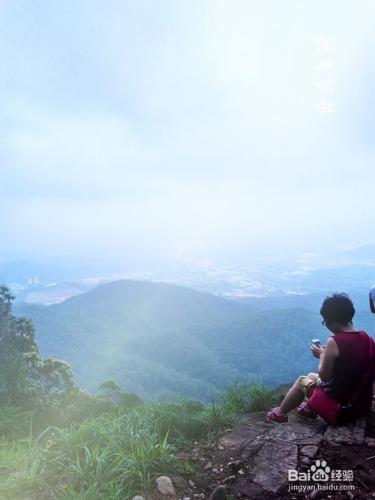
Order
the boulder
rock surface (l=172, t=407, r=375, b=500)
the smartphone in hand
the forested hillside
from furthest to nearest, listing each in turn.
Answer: the forested hillside < the smartphone in hand < the boulder < rock surface (l=172, t=407, r=375, b=500)

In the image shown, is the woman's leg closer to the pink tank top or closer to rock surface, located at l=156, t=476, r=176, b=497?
the pink tank top

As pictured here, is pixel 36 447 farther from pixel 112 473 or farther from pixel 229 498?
pixel 229 498

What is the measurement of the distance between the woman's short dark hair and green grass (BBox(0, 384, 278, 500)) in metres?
1.85

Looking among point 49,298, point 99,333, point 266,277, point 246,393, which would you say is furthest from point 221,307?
point 246,393

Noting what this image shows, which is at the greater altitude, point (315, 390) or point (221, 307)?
point (315, 390)

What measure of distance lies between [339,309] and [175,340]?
8439cm

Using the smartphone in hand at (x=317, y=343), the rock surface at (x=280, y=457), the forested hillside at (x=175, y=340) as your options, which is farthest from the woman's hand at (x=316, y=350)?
the forested hillside at (x=175, y=340)

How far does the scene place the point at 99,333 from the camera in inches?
3829

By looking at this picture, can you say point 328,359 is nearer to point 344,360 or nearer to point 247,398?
point 344,360

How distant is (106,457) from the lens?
10.7 feet

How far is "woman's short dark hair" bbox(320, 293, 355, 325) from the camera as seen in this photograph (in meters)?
3.85

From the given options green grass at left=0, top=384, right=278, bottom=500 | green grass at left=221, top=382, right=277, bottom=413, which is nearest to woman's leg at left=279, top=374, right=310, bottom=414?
green grass at left=0, top=384, right=278, bottom=500

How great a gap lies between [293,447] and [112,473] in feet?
6.03

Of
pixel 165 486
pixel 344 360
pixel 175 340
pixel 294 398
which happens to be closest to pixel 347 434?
pixel 294 398
